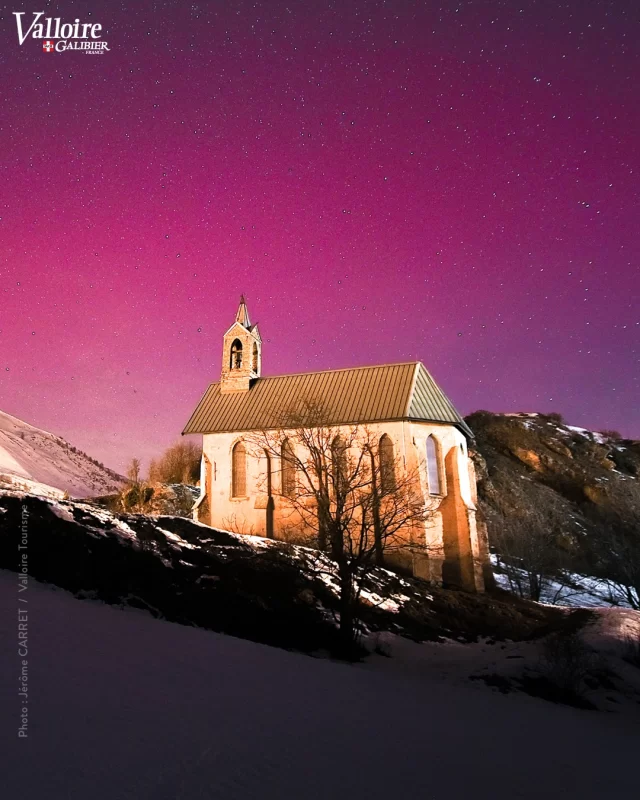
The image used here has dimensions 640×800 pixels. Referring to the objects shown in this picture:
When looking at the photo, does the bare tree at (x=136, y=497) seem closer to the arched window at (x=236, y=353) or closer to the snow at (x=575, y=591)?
the arched window at (x=236, y=353)

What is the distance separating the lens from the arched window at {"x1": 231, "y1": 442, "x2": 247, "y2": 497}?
1421 inches

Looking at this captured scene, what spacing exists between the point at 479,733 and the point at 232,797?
23.2ft

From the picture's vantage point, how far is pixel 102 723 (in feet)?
23.6

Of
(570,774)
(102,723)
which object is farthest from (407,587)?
(102,723)

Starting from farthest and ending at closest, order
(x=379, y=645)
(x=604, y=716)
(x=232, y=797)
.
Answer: (x=379, y=645)
(x=604, y=716)
(x=232, y=797)

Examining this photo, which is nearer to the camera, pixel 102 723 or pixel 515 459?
pixel 102 723

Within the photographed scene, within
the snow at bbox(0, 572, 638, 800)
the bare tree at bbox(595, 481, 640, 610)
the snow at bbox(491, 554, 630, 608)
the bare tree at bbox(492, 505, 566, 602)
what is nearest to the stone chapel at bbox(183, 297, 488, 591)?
the bare tree at bbox(492, 505, 566, 602)

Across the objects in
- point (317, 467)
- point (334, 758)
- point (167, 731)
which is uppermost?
point (317, 467)

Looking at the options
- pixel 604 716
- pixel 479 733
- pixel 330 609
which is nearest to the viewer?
pixel 479 733

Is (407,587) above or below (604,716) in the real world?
above

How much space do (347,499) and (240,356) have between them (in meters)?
18.5

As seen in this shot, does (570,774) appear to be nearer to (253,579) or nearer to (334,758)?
(334,758)

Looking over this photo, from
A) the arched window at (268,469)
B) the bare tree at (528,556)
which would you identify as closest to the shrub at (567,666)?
the arched window at (268,469)

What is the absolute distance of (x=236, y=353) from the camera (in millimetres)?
41719
